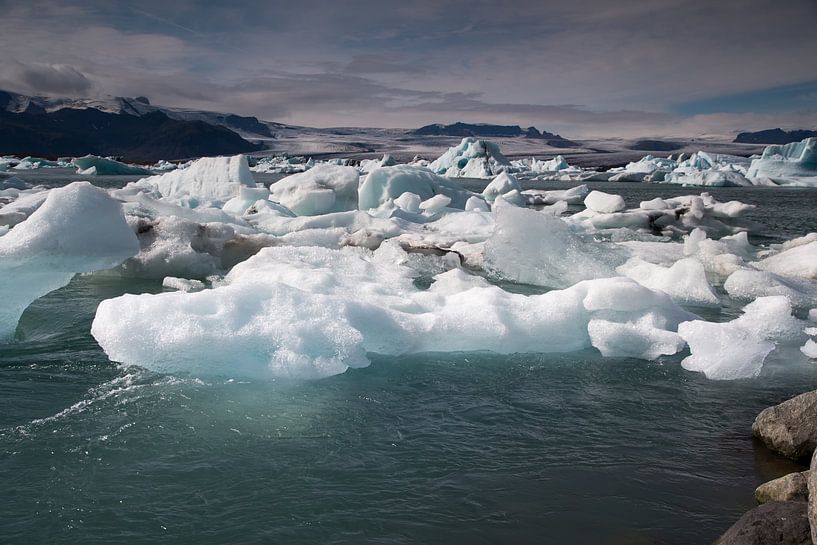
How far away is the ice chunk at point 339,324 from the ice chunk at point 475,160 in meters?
43.1

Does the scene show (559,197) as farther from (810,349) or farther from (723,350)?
(723,350)

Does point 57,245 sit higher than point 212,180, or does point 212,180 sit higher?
point 212,180

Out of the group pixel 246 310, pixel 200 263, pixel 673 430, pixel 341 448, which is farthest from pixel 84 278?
pixel 673 430

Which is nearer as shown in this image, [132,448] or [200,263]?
[132,448]

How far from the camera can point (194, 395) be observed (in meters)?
4.78

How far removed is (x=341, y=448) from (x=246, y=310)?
1.90m

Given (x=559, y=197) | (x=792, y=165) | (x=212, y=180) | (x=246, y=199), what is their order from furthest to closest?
(x=792, y=165), (x=559, y=197), (x=212, y=180), (x=246, y=199)

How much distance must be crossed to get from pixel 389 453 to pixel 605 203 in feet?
51.5

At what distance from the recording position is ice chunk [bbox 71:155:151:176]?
46562mm

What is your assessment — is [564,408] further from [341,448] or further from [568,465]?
[341,448]

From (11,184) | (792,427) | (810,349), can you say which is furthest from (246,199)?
(11,184)

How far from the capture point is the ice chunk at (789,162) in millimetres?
40750

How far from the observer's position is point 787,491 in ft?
10.7

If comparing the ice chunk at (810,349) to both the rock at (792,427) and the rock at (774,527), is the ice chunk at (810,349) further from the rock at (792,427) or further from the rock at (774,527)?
the rock at (774,527)
